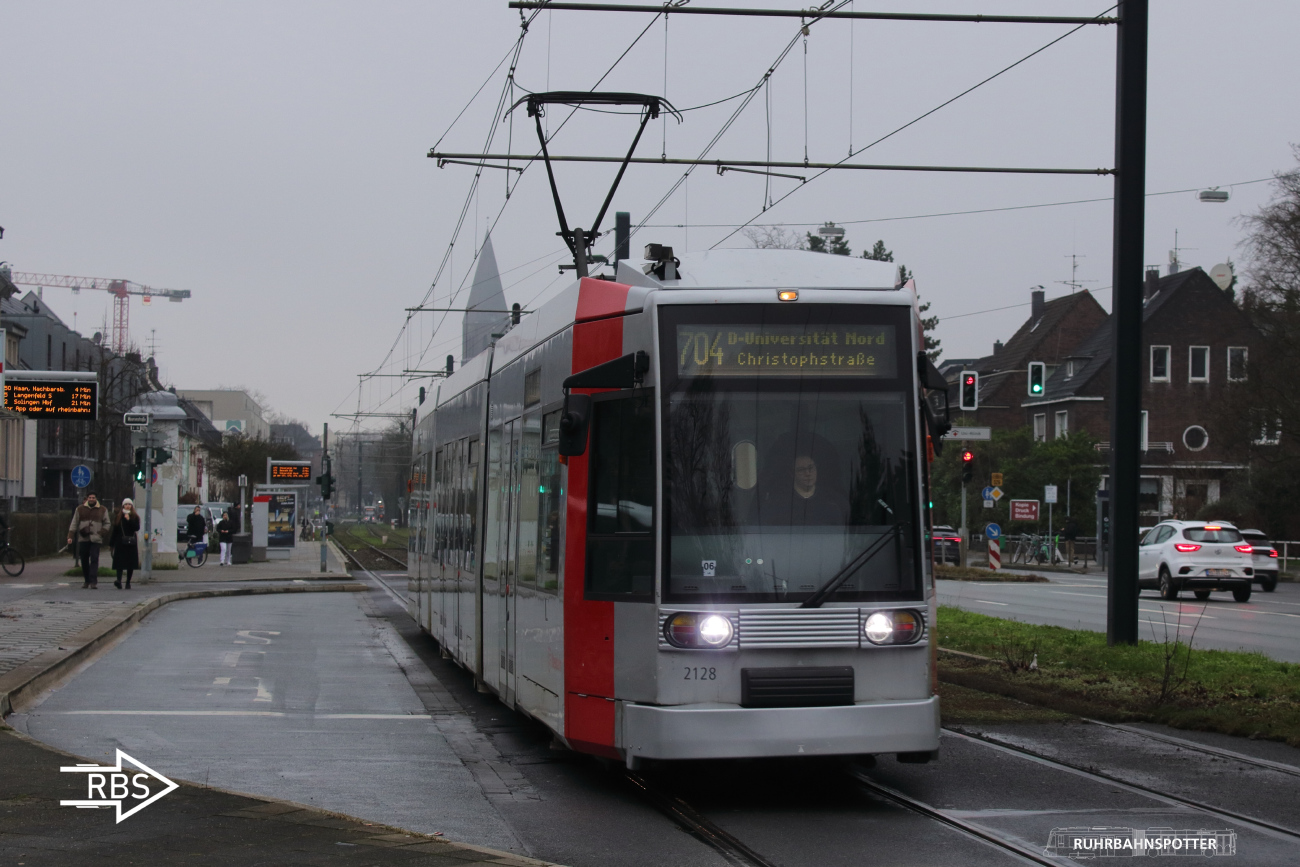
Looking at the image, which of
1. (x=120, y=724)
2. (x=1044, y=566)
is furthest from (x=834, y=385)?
(x=1044, y=566)

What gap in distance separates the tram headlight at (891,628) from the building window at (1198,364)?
6291 cm

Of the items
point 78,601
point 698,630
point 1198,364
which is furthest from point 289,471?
point 698,630

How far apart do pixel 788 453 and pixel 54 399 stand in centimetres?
2392

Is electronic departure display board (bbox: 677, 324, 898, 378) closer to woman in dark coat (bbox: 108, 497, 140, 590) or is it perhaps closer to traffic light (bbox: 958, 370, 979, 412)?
traffic light (bbox: 958, 370, 979, 412)

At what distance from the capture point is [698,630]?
784cm

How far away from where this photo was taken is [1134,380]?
14938 mm

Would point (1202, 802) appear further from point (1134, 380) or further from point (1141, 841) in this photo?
point (1134, 380)

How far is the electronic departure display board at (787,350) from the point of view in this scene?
324 inches

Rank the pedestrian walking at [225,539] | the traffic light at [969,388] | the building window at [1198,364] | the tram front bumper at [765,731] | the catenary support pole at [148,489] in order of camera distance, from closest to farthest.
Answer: the tram front bumper at [765,731] → the traffic light at [969,388] → the catenary support pole at [148,489] → the pedestrian walking at [225,539] → the building window at [1198,364]

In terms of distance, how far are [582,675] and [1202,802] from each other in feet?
11.2

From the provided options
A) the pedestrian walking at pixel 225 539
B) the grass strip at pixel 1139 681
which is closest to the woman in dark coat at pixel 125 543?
the pedestrian walking at pixel 225 539

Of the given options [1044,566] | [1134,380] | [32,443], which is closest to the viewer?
[1134,380]

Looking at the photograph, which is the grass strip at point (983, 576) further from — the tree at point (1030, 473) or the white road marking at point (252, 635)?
the white road marking at point (252, 635)

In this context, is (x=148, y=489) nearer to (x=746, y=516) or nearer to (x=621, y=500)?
(x=621, y=500)
